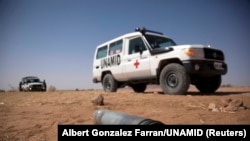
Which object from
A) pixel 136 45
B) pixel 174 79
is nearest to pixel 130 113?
pixel 174 79

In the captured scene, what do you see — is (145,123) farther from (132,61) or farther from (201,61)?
(132,61)

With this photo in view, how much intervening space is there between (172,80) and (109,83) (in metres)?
3.44

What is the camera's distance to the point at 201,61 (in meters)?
6.39

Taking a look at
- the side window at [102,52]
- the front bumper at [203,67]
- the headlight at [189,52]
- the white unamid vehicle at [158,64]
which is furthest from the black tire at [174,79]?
the side window at [102,52]

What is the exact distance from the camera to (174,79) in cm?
661

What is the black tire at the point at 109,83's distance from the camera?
914cm

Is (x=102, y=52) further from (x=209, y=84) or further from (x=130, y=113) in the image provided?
(x=130, y=113)

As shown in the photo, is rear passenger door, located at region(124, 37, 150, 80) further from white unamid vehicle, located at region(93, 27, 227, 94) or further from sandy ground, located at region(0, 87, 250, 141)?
sandy ground, located at region(0, 87, 250, 141)

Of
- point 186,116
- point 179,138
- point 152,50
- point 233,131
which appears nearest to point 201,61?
point 152,50

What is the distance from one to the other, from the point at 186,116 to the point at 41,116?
266cm

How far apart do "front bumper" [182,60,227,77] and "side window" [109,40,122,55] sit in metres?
3.03

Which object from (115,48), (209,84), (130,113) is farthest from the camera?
(115,48)

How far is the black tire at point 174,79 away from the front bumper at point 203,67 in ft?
0.56

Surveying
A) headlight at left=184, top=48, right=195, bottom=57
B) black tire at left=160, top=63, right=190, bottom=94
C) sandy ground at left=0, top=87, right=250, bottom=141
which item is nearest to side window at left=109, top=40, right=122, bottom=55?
black tire at left=160, top=63, right=190, bottom=94
